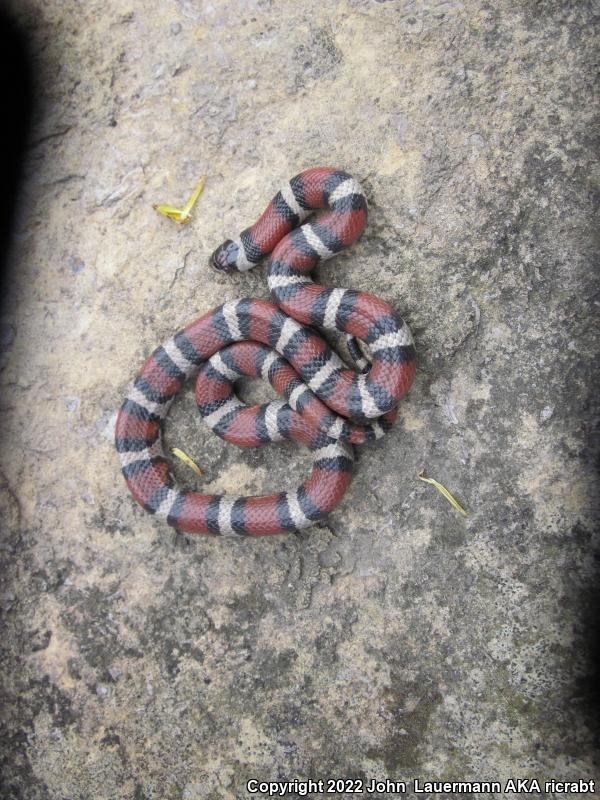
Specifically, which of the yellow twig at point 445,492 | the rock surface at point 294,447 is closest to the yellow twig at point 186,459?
the rock surface at point 294,447

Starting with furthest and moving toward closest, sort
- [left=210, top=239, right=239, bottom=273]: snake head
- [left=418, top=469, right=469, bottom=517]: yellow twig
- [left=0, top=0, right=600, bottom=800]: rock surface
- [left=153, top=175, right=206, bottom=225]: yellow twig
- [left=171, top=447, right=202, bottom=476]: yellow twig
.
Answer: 1. [left=153, top=175, right=206, bottom=225]: yellow twig
2. [left=171, top=447, right=202, bottom=476]: yellow twig
3. [left=210, top=239, right=239, bottom=273]: snake head
4. [left=418, top=469, right=469, bottom=517]: yellow twig
5. [left=0, top=0, right=600, bottom=800]: rock surface

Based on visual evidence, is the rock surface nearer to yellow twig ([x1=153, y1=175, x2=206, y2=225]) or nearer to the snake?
yellow twig ([x1=153, y1=175, x2=206, y2=225])

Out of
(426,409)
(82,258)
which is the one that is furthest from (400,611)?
(82,258)

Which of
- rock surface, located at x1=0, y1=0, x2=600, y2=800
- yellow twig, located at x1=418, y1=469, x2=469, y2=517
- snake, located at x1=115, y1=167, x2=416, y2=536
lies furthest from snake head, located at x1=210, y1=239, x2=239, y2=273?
yellow twig, located at x1=418, y1=469, x2=469, y2=517

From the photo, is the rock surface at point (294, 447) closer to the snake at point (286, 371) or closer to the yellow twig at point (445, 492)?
the yellow twig at point (445, 492)

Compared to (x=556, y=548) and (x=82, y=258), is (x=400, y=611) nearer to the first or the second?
(x=556, y=548)

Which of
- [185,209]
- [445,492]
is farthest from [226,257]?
[445,492]
